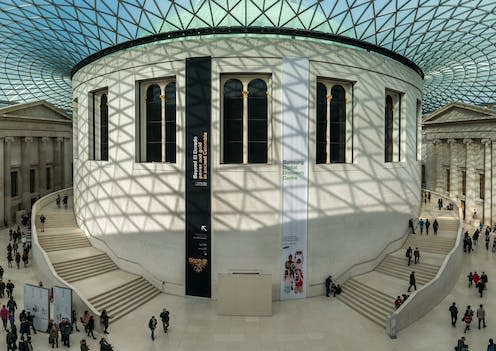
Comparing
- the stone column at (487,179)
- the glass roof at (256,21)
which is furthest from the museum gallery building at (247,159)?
the stone column at (487,179)

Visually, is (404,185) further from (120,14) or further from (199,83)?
(120,14)

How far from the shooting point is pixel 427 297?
2153cm

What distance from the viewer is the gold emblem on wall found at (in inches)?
947

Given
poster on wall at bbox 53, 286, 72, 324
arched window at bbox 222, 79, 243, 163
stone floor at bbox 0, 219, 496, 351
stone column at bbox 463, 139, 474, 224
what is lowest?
stone floor at bbox 0, 219, 496, 351

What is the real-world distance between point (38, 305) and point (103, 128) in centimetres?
1562

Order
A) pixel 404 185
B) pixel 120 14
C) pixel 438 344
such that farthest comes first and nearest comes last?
pixel 404 185 < pixel 120 14 < pixel 438 344

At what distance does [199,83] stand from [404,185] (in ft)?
55.8

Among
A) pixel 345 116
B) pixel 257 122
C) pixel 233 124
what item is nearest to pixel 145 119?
pixel 233 124

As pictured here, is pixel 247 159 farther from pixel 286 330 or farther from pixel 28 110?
pixel 28 110

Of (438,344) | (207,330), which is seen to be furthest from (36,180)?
(438,344)

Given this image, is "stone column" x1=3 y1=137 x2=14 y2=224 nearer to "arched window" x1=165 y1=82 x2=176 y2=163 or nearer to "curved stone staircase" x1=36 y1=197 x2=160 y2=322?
"curved stone staircase" x1=36 y1=197 x2=160 y2=322

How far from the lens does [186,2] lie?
24.2 meters

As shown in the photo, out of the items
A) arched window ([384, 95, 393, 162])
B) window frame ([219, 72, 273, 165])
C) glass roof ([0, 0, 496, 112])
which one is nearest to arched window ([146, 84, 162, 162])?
glass roof ([0, 0, 496, 112])

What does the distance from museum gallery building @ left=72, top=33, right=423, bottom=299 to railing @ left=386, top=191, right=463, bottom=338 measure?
4.61m
